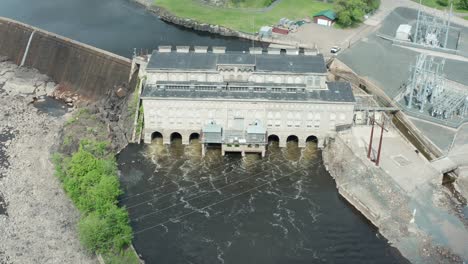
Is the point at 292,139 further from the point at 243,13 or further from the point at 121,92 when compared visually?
the point at 243,13

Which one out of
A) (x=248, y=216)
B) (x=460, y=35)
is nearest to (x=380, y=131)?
(x=248, y=216)

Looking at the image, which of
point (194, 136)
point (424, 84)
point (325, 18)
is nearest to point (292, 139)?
point (194, 136)

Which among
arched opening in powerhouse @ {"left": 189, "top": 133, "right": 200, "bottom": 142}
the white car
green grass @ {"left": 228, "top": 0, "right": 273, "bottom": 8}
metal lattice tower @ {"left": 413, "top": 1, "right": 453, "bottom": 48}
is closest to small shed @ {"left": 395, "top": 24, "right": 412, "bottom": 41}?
metal lattice tower @ {"left": 413, "top": 1, "right": 453, "bottom": 48}

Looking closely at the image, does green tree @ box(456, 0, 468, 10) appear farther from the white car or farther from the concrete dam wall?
the concrete dam wall

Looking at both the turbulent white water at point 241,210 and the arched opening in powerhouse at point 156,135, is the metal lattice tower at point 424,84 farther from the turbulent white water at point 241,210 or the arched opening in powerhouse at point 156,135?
the arched opening in powerhouse at point 156,135

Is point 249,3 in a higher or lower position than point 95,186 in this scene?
higher

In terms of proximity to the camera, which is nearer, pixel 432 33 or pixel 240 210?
pixel 240 210

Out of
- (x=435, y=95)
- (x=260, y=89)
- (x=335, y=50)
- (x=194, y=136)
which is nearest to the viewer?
(x=260, y=89)
